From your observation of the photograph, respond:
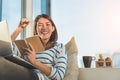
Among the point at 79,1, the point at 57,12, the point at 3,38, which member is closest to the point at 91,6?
the point at 79,1

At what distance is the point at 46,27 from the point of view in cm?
192

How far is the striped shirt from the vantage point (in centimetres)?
161

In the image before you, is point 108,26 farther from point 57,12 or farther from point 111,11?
point 57,12

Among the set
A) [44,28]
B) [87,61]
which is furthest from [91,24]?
[44,28]

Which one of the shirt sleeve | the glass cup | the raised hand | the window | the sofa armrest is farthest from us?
the glass cup

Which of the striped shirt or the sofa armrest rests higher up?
the sofa armrest

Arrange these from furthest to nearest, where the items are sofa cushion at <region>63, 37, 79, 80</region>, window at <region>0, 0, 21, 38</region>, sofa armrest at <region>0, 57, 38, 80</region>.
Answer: window at <region>0, 0, 21, 38</region>, sofa cushion at <region>63, 37, 79, 80</region>, sofa armrest at <region>0, 57, 38, 80</region>

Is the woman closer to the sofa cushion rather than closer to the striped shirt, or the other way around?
the striped shirt

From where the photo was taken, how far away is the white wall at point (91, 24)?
3.00 meters

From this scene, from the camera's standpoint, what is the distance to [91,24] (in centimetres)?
307

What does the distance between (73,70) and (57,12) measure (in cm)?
125

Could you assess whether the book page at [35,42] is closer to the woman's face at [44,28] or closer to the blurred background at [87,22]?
the woman's face at [44,28]

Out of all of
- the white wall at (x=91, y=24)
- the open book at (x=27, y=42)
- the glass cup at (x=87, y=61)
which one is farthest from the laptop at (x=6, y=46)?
the white wall at (x=91, y=24)

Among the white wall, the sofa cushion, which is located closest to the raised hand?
the sofa cushion
